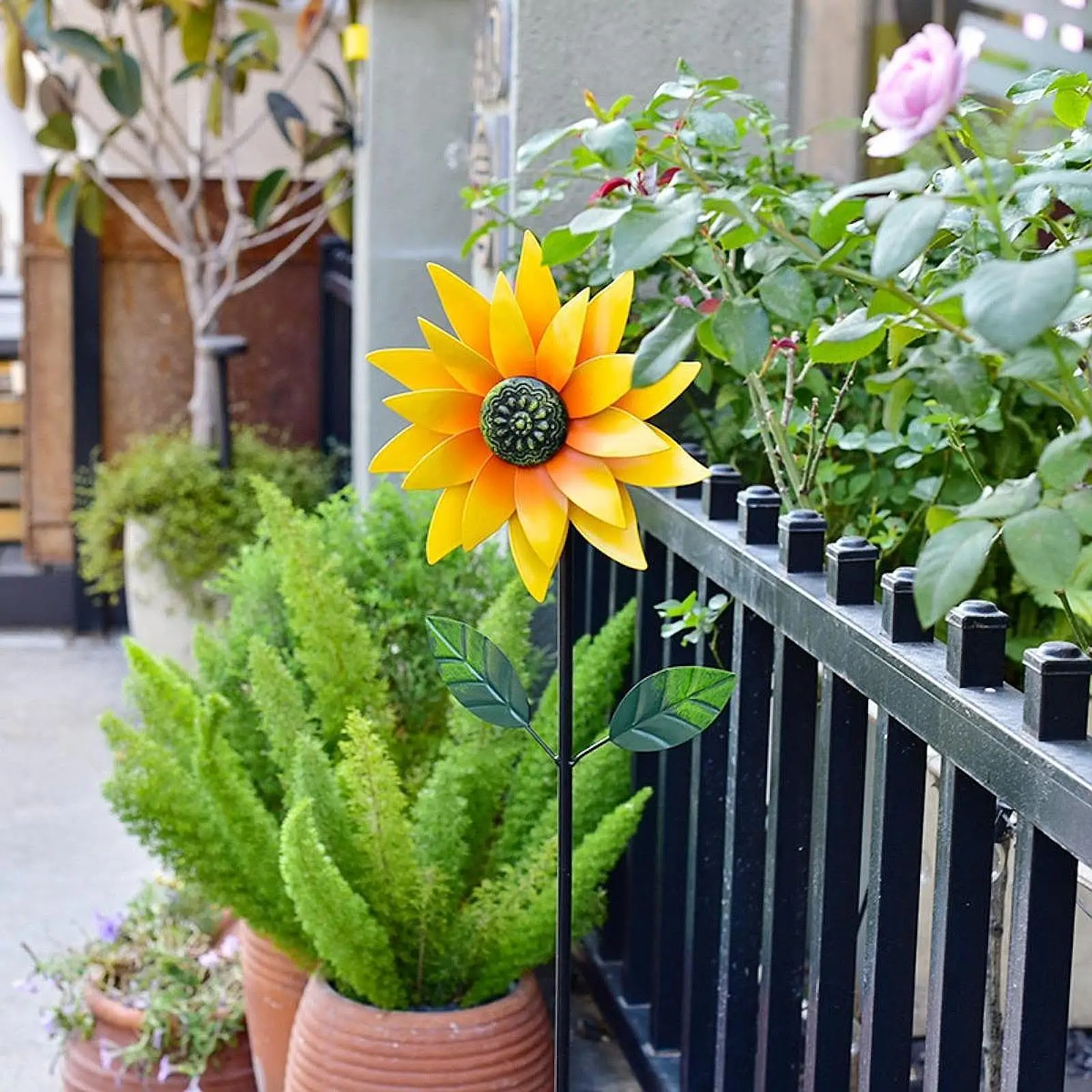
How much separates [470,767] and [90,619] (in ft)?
14.0

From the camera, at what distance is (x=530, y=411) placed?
1.34 metres

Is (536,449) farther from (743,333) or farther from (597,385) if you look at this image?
(743,333)

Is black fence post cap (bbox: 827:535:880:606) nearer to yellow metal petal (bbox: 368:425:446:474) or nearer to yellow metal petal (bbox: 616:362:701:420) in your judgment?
yellow metal petal (bbox: 616:362:701:420)

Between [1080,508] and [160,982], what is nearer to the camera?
[1080,508]

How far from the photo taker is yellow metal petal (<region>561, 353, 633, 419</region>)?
52.4 inches

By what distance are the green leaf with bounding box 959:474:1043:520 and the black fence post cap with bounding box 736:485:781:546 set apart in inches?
33.2

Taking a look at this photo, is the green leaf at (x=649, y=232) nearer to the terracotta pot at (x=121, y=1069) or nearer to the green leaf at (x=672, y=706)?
the green leaf at (x=672, y=706)

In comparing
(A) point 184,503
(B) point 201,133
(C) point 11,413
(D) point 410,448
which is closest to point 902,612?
(D) point 410,448

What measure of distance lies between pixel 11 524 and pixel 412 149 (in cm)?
287

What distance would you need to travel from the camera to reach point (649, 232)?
1125 mm

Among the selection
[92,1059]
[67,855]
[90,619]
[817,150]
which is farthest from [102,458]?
[92,1059]

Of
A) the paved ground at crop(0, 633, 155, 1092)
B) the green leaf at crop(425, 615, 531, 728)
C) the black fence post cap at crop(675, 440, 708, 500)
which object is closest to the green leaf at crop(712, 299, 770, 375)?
the green leaf at crop(425, 615, 531, 728)

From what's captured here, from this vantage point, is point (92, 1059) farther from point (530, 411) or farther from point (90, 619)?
point (90, 619)

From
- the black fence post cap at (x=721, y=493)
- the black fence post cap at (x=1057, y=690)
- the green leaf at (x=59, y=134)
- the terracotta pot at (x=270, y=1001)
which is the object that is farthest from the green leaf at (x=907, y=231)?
the green leaf at (x=59, y=134)
